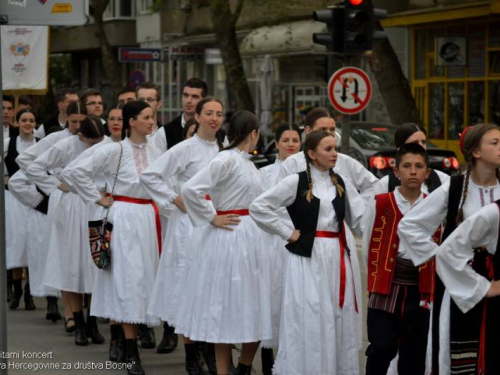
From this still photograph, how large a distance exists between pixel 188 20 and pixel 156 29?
281 centimetres

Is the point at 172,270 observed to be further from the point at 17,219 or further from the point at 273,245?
the point at 17,219

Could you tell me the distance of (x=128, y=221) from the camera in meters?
9.25

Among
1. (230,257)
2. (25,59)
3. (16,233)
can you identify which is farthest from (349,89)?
(230,257)

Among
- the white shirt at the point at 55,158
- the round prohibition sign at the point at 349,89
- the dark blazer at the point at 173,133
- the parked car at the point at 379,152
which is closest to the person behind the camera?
the dark blazer at the point at 173,133

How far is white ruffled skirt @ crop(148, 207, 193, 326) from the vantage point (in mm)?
9055

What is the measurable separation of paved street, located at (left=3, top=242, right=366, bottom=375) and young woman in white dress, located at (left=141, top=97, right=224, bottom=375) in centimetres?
51

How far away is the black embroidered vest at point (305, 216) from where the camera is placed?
7625mm

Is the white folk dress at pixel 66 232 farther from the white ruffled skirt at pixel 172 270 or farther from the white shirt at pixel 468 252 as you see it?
the white shirt at pixel 468 252

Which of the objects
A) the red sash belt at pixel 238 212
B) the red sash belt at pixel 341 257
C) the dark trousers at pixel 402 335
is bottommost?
the dark trousers at pixel 402 335

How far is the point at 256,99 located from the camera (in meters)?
40.7

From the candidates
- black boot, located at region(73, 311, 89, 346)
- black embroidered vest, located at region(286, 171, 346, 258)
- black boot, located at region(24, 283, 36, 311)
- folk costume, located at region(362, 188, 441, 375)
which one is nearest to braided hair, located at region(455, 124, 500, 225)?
folk costume, located at region(362, 188, 441, 375)

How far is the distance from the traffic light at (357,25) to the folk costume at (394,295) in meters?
7.22

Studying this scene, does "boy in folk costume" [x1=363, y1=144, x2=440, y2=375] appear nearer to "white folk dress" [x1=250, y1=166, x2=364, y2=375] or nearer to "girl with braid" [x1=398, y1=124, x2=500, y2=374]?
"white folk dress" [x1=250, y1=166, x2=364, y2=375]

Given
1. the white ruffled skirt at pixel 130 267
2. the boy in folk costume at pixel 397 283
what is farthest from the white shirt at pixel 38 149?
the boy in folk costume at pixel 397 283
